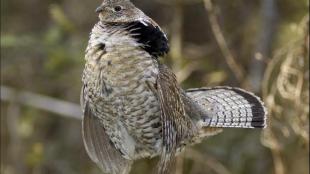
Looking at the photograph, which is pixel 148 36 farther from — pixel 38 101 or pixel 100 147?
pixel 38 101

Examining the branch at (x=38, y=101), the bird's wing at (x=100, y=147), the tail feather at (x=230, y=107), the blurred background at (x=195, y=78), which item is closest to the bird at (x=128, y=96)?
the bird's wing at (x=100, y=147)

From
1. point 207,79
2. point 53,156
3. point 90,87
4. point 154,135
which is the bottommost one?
point 53,156

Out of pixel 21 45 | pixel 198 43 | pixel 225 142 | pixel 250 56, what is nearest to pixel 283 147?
pixel 225 142

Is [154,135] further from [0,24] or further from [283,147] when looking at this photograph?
[0,24]

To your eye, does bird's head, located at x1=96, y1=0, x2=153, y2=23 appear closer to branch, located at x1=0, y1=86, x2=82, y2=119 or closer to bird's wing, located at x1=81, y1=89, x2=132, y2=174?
bird's wing, located at x1=81, y1=89, x2=132, y2=174

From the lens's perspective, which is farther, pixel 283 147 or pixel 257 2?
pixel 257 2

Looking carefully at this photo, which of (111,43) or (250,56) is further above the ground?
(111,43)

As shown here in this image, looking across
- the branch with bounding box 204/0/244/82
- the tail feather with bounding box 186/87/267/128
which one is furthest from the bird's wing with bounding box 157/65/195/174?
the branch with bounding box 204/0/244/82
